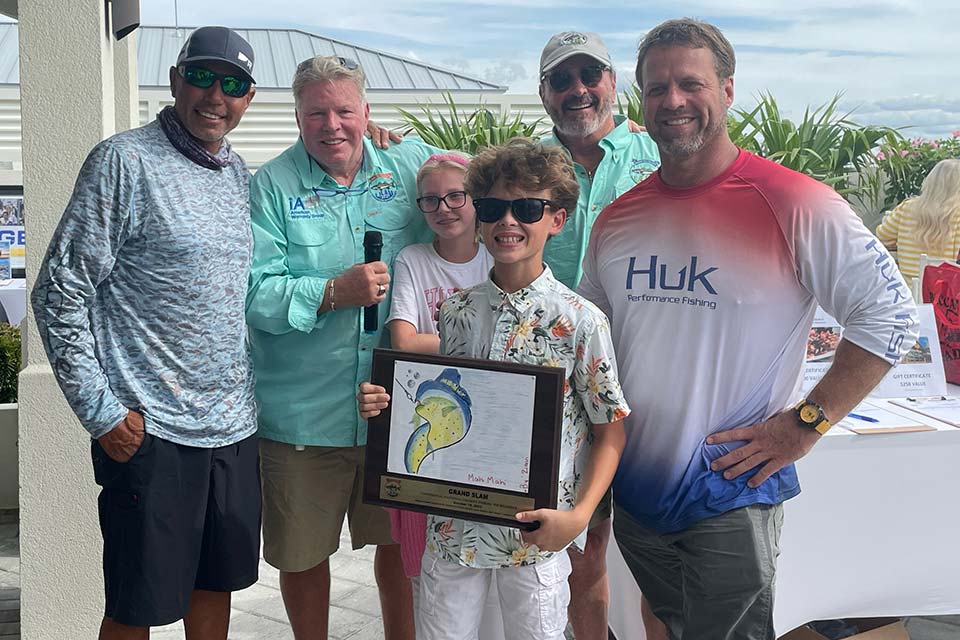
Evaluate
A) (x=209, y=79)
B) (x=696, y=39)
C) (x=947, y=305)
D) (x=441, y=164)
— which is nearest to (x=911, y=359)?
(x=947, y=305)

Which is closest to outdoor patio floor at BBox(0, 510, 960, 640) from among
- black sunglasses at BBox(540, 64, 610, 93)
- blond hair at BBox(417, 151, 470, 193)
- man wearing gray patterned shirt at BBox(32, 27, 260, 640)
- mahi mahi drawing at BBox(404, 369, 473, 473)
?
man wearing gray patterned shirt at BBox(32, 27, 260, 640)

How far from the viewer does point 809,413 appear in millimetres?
2391

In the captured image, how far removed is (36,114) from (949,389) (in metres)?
4.28

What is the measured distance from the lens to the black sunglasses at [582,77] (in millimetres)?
3121

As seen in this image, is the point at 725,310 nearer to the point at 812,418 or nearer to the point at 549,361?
the point at 812,418

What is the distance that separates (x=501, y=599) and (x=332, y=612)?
2117mm

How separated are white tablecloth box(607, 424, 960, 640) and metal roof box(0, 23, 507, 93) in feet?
61.8

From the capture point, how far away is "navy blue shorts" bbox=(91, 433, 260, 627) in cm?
268

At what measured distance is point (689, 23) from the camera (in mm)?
2447

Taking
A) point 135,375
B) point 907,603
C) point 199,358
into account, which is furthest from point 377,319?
point 907,603

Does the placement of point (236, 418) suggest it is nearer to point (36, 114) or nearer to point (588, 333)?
point (588, 333)

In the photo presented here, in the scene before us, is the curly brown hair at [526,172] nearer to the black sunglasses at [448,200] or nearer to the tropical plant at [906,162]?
the black sunglasses at [448,200]

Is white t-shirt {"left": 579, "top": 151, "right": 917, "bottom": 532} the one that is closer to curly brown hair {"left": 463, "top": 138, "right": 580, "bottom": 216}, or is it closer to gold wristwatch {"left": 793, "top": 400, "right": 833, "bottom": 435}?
gold wristwatch {"left": 793, "top": 400, "right": 833, "bottom": 435}

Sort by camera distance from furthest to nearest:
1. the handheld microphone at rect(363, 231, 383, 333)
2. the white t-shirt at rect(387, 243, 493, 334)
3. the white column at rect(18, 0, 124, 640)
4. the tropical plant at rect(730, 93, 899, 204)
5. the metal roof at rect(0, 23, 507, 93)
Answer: the metal roof at rect(0, 23, 507, 93) < the tropical plant at rect(730, 93, 899, 204) < the white column at rect(18, 0, 124, 640) < the white t-shirt at rect(387, 243, 493, 334) < the handheld microphone at rect(363, 231, 383, 333)
